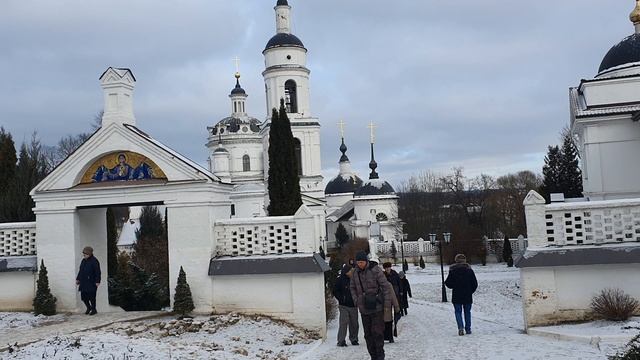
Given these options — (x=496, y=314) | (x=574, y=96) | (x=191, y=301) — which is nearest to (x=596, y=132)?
(x=574, y=96)

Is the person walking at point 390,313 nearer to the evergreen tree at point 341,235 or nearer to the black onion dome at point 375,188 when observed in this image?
the evergreen tree at point 341,235

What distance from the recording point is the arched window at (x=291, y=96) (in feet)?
182


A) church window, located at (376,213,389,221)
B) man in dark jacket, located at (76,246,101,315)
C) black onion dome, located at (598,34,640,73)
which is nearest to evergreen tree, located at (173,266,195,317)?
man in dark jacket, located at (76,246,101,315)

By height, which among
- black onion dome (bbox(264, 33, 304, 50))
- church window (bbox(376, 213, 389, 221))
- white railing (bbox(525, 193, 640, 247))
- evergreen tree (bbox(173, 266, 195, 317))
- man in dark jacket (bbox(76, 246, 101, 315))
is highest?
black onion dome (bbox(264, 33, 304, 50))

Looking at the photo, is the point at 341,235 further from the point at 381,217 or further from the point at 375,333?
the point at 375,333

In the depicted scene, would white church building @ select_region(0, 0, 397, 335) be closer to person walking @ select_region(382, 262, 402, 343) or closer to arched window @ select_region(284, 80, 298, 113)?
person walking @ select_region(382, 262, 402, 343)

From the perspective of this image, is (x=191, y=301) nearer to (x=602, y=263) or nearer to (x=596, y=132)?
(x=602, y=263)

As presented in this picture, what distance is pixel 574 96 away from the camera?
2616 centimetres

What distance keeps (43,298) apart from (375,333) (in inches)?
325

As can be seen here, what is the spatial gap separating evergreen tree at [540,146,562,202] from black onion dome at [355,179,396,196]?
2316 cm

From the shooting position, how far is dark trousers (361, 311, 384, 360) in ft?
30.2

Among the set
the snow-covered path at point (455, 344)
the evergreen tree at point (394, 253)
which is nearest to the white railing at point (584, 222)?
the snow-covered path at point (455, 344)

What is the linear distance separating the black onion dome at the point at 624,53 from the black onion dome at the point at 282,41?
32958mm

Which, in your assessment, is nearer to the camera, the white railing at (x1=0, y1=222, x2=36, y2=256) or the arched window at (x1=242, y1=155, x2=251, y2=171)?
the white railing at (x1=0, y1=222, x2=36, y2=256)
